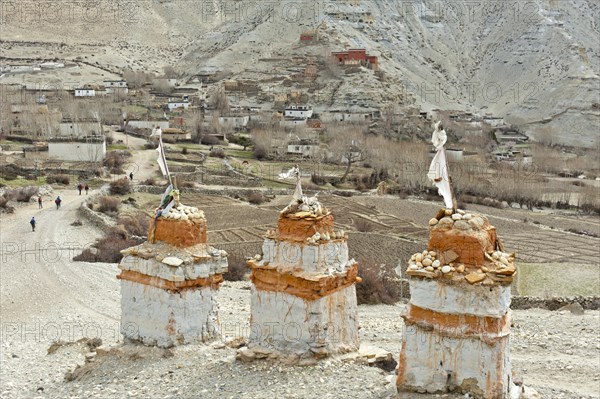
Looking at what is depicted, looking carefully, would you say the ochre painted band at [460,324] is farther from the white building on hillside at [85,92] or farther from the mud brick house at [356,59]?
the mud brick house at [356,59]

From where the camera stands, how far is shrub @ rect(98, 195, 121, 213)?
115 ft

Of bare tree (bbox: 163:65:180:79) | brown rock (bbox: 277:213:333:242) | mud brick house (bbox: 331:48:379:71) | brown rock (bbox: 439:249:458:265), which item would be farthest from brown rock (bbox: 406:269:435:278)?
bare tree (bbox: 163:65:180:79)

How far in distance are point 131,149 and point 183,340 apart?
48674 mm

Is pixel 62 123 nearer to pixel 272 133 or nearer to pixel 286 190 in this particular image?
pixel 272 133

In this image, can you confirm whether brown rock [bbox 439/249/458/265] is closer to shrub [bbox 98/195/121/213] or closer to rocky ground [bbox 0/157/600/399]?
rocky ground [bbox 0/157/600/399]

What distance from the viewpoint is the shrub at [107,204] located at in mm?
34969

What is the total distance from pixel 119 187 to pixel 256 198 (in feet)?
25.3

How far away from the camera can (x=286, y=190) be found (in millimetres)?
46281

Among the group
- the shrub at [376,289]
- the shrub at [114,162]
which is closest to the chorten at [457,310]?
the shrub at [376,289]

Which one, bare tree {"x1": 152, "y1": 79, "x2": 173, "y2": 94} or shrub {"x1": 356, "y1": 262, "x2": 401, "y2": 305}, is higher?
bare tree {"x1": 152, "y1": 79, "x2": 173, "y2": 94}

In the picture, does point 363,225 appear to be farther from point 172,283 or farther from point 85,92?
point 85,92

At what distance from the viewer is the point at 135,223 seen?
31531 millimetres

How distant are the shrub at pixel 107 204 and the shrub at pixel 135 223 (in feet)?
4.60

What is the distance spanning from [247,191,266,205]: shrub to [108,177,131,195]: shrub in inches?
272
